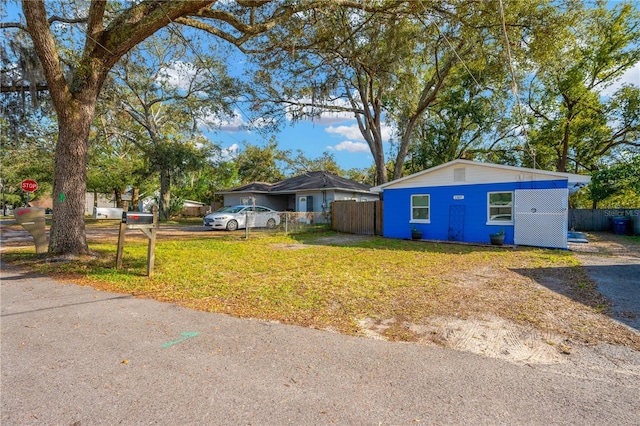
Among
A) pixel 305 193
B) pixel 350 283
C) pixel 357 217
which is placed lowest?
pixel 350 283

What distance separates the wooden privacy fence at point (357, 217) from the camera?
15.6 m

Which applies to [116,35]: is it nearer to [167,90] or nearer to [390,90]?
[390,90]

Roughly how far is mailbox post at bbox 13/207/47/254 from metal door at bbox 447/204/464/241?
1297 cm

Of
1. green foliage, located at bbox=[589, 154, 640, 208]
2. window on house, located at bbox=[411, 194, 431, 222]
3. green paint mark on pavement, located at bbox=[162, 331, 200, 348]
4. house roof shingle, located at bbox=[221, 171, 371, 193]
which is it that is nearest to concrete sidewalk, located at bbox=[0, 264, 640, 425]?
green paint mark on pavement, located at bbox=[162, 331, 200, 348]

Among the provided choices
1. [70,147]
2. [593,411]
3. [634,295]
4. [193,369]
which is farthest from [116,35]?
[634,295]

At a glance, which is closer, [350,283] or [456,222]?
[350,283]

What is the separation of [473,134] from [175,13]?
22.9 m

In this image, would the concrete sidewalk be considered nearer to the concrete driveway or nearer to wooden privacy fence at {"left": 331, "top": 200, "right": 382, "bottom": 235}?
the concrete driveway

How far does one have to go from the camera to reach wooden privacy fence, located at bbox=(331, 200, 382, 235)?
15648mm

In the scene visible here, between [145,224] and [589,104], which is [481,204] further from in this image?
[589,104]

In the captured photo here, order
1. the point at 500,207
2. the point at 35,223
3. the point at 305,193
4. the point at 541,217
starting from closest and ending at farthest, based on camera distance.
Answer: the point at 35,223, the point at 541,217, the point at 500,207, the point at 305,193

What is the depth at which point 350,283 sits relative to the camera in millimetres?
5961

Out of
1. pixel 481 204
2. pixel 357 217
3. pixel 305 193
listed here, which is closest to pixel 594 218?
pixel 481 204

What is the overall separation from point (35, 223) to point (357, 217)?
482 inches
